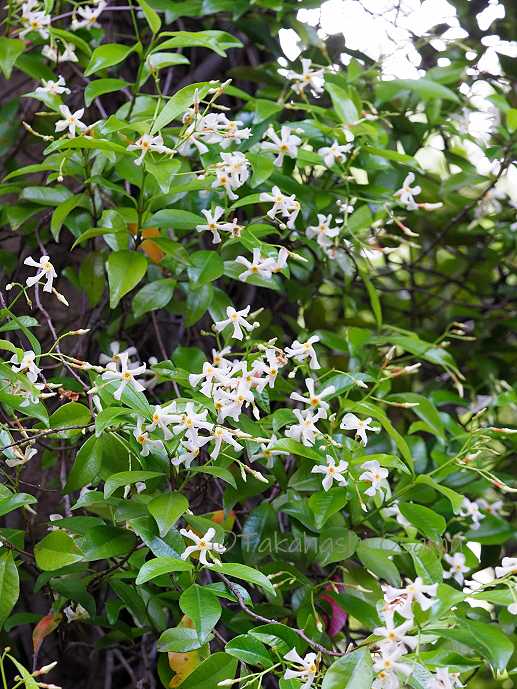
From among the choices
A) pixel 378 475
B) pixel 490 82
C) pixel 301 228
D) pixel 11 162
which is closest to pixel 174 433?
pixel 378 475

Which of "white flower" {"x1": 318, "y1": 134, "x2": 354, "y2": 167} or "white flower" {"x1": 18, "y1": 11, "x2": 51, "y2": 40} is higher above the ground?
"white flower" {"x1": 18, "y1": 11, "x2": 51, "y2": 40}

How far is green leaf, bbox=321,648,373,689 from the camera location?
0.62m

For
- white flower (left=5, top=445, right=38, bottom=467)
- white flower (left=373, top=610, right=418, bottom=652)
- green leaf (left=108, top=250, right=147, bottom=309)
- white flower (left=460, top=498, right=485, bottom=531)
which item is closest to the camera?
white flower (left=373, top=610, right=418, bottom=652)

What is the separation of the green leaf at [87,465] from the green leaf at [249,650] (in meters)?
0.26

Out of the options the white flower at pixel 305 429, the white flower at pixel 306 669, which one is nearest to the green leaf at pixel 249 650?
the white flower at pixel 306 669

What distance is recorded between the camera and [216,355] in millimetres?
909

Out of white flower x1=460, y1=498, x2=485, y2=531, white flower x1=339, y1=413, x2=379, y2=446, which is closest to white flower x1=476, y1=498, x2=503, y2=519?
white flower x1=460, y1=498, x2=485, y2=531

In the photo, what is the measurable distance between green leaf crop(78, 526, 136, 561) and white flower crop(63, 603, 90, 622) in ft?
0.73

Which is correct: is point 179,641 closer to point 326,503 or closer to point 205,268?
point 326,503

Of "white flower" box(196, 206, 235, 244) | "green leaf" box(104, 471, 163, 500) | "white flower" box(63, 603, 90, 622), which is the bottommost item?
"white flower" box(63, 603, 90, 622)

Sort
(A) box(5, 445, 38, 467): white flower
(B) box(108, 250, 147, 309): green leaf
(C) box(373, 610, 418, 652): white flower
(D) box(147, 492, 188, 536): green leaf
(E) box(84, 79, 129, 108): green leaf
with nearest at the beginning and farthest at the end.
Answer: (C) box(373, 610, 418, 652): white flower
(D) box(147, 492, 188, 536): green leaf
(A) box(5, 445, 38, 467): white flower
(B) box(108, 250, 147, 309): green leaf
(E) box(84, 79, 129, 108): green leaf

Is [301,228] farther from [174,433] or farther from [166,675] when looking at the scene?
[166,675]

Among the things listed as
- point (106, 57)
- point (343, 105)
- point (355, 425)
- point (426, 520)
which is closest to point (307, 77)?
point (343, 105)

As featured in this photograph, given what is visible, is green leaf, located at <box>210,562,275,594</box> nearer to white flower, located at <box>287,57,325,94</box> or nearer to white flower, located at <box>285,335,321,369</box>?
white flower, located at <box>285,335,321,369</box>
